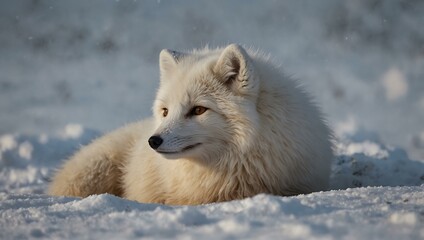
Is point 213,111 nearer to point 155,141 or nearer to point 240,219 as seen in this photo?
point 155,141

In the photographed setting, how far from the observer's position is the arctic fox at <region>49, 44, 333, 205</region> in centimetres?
484

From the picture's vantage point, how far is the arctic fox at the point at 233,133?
15.9 feet

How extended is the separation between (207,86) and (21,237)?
2.50 metres

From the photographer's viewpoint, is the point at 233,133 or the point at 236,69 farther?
the point at 236,69

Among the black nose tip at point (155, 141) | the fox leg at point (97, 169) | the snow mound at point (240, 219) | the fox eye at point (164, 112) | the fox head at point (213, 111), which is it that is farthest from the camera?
the fox leg at point (97, 169)

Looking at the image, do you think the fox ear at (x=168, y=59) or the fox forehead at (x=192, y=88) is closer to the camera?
the fox forehead at (x=192, y=88)

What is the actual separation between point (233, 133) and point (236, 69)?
620 millimetres

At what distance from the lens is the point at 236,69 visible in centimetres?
499

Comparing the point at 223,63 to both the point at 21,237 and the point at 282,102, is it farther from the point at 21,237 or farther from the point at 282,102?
the point at 21,237

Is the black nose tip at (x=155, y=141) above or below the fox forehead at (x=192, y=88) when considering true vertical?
below

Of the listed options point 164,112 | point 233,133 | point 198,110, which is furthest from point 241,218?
point 164,112

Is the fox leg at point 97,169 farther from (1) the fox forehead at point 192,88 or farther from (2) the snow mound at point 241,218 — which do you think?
(2) the snow mound at point 241,218

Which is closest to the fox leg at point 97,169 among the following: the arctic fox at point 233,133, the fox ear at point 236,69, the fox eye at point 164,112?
the arctic fox at point 233,133

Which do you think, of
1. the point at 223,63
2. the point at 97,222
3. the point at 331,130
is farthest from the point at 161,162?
the point at 97,222
